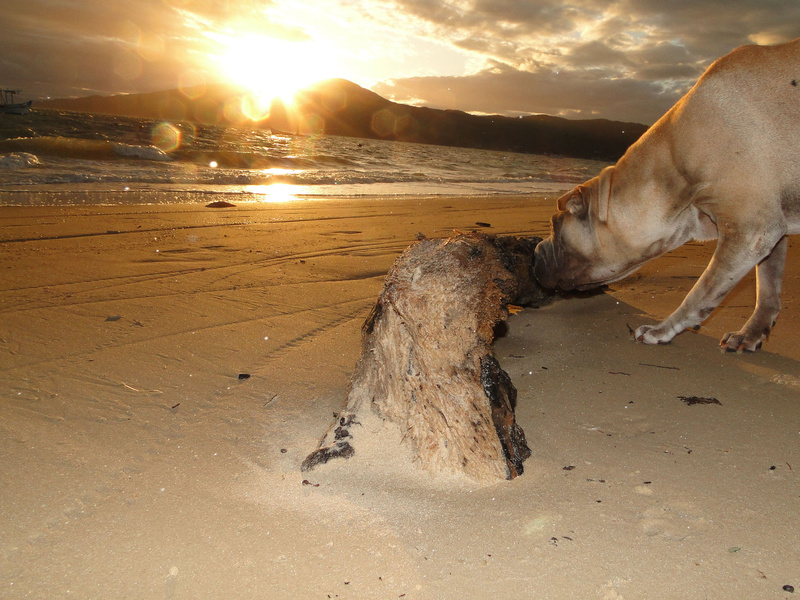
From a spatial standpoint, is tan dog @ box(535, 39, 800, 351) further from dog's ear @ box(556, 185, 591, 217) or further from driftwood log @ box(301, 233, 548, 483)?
driftwood log @ box(301, 233, 548, 483)

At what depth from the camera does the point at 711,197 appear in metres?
3.33

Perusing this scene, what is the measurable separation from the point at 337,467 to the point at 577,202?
280 centimetres

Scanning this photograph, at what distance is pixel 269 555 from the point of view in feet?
5.68

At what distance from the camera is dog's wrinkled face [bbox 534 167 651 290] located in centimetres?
388

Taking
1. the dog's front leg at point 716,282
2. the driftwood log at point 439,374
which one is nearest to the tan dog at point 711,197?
the dog's front leg at point 716,282

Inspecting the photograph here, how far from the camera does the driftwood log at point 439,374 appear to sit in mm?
2099

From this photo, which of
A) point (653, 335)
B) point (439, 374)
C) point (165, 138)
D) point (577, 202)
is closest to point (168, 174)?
point (165, 138)

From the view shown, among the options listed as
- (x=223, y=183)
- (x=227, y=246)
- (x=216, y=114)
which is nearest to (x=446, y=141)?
(x=216, y=114)

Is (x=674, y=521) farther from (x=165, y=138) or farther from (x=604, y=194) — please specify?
(x=165, y=138)

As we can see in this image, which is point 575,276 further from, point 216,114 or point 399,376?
point 216,114

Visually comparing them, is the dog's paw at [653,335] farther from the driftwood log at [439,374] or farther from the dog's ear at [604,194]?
the driftwood log at [439,374]

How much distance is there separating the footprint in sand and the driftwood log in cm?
48

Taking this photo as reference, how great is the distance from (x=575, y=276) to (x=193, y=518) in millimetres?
3143

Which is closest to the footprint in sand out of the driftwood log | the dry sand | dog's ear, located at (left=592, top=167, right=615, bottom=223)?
the dry sand
